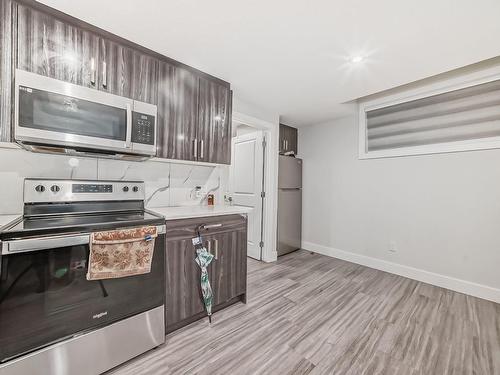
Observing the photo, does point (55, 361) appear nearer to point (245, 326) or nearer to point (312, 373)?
point (245, 326)

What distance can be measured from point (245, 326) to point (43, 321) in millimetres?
1366

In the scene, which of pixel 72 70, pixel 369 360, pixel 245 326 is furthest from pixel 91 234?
pixel 369 360

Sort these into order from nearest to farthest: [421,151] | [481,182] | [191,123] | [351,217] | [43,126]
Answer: [43,126] → [191,123] → [481,182] → [421,151] → [351,217]

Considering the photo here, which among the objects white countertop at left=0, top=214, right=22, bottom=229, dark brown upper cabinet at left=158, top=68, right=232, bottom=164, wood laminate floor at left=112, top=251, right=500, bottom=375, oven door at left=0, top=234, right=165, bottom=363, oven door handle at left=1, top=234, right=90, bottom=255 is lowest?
wood laminate floor at left=112, top=251, right=500, bottom=375

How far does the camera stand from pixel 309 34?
164cm

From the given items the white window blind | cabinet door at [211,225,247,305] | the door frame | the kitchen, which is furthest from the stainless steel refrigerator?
cabinet door at [211,225,247,305]

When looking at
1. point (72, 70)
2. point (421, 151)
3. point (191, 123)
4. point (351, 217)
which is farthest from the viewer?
point (351, 217)

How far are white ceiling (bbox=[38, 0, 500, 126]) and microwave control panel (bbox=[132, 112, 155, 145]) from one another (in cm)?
63

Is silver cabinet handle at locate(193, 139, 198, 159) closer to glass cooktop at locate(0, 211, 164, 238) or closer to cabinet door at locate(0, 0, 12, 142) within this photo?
glass cooktop at locate(0, 211, 164, 238)

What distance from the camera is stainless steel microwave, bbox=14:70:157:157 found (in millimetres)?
1289

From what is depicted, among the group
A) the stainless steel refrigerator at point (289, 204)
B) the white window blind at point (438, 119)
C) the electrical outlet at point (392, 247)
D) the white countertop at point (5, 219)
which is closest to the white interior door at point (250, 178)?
the stainless steel refrigerator at point (289, 204)

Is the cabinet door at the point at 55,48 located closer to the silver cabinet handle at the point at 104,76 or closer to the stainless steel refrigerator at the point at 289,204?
the silver cabinet handle at the point at 104,76

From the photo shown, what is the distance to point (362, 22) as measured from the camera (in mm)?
1516

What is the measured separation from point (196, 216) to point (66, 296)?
2.98 feet
